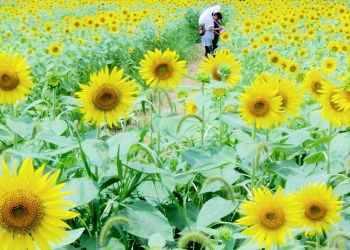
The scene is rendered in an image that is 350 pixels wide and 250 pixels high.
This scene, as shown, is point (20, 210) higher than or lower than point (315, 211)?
lower

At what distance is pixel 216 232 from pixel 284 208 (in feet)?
0.97

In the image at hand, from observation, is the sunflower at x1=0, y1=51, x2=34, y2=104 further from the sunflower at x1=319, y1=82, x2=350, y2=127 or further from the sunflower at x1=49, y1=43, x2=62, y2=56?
the sunflower at x1=49, y1=43, x2=62, y2=56

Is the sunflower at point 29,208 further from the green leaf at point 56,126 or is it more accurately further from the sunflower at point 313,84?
the sunflower at point 313,84

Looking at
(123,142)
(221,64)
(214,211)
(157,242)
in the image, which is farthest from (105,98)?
(221,64)

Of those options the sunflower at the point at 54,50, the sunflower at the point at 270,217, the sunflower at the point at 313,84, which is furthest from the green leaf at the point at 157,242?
the sunflower at the point at 54,50

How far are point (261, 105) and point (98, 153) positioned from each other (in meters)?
0.73

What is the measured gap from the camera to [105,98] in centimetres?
242

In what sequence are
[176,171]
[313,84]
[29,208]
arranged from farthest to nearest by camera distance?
[313,84] → [176,171] → [29,208]

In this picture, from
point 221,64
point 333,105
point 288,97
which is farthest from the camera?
point 221,64

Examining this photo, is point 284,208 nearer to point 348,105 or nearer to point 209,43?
point 348,105

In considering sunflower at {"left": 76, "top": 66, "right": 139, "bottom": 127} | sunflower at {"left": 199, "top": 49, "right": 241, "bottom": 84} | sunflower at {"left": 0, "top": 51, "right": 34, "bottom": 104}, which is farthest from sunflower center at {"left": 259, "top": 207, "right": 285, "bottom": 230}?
sunflower at {"left": 199, "top": 49, "right": 241, "bottom": 84}

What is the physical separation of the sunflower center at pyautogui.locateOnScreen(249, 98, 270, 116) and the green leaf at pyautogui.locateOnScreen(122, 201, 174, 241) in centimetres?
60

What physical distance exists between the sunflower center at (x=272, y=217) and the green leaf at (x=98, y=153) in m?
0.63

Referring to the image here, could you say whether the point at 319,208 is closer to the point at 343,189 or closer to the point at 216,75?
the point at 343,189
